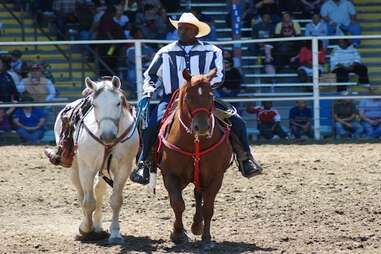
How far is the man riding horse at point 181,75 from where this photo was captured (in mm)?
8445

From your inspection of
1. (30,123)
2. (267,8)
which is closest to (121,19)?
(267,8)

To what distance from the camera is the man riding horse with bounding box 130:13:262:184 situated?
8.45m

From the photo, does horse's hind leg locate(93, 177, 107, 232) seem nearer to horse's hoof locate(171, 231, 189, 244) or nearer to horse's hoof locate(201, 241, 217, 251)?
horse's hoof locate(171, 231, 189, 244)

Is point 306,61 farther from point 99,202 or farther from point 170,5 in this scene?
point 99,202

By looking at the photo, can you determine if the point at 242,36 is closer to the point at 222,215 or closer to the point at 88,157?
the point at 222,215

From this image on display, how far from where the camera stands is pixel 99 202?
901 centimetres

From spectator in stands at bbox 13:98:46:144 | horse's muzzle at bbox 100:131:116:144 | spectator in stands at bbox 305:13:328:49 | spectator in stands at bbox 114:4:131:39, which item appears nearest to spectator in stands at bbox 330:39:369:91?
spectator in stands at bbox 305:13:328:49

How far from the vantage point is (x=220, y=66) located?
8.57 meters

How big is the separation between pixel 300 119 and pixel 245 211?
6.34 metres

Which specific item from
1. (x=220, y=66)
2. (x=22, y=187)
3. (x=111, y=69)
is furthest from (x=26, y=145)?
(x=220, y=66)

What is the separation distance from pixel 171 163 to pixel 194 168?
217 mm

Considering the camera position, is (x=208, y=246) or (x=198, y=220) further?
(x=198, y=220)

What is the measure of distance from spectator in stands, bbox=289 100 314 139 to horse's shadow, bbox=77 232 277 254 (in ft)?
25.3

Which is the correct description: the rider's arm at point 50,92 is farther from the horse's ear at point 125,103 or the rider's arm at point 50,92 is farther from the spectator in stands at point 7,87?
the horse's ear at point 125,103
